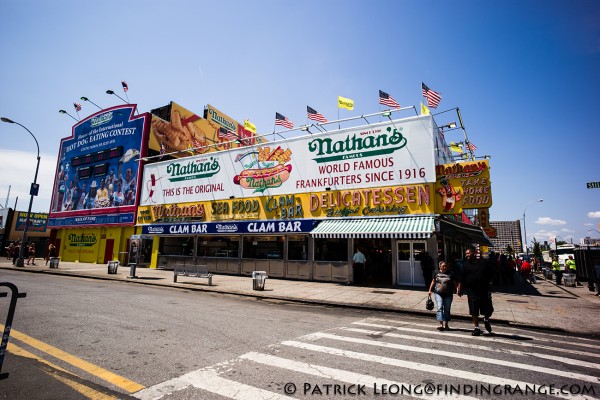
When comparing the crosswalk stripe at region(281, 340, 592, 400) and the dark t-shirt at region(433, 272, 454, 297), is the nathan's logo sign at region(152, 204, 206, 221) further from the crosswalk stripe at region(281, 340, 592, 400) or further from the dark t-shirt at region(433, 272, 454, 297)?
the crosswalk stripe at region(281, 340, 592, 400)

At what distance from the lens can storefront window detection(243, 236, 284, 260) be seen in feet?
66.8

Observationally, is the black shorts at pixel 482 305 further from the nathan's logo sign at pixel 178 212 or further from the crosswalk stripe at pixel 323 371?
the nathan's logo sign at pixel 178 212

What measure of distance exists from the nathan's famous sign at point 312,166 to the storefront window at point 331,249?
3.29 m

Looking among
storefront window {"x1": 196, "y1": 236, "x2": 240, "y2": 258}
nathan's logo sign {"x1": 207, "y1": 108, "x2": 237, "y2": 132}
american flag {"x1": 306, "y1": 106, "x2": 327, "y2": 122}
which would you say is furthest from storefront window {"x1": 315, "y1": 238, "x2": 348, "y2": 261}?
nathan's logo sign {"x1": 207, "y1": 108, "x2": 237, "y2": 132}

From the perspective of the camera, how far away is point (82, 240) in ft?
106

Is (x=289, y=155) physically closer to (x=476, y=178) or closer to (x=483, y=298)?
(x=476, y=178)

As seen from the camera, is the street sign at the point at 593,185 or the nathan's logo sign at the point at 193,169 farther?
the nathan's logo sign at the point at 193,169

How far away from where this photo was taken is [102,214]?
1208 inches

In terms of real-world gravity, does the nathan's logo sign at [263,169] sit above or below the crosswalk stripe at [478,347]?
above

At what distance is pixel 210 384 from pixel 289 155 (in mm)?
17699

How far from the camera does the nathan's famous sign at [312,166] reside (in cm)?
1698

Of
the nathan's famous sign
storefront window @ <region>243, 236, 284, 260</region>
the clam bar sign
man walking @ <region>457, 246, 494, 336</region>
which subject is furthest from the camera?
storefront window @ <region>243, 236, 284, 260</region>

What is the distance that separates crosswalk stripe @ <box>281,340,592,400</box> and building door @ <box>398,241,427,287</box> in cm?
1225

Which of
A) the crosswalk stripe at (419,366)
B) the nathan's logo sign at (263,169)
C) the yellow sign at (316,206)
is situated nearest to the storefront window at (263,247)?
the yellow sign at (316,206)
